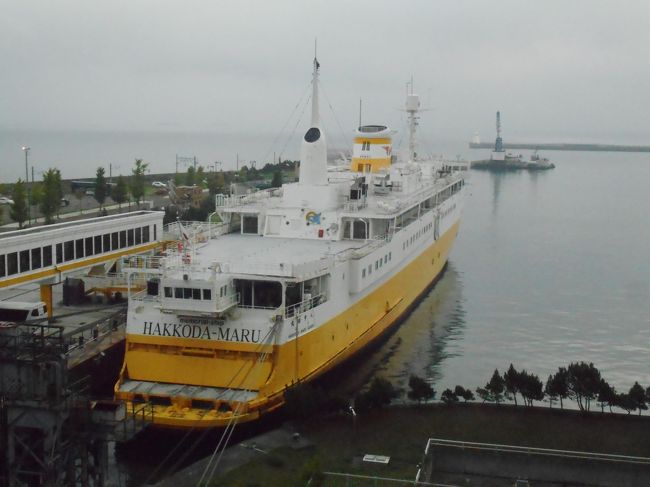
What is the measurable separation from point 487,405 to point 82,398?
10509mm

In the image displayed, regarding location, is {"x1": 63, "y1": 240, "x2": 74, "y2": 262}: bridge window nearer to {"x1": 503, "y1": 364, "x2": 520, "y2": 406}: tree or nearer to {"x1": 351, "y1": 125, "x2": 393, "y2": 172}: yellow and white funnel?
{"x1": 503, "y1": 364, "x2": 520, "y2": 406}: tree

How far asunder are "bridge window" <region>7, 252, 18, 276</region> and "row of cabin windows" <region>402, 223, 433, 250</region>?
13.5m

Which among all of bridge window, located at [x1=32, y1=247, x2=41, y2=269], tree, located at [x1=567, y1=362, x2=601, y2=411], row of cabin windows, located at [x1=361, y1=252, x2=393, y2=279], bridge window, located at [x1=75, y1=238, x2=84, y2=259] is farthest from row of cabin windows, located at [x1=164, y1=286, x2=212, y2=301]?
tree, located at [x1=567, y1=362, x2=601, y2=411]

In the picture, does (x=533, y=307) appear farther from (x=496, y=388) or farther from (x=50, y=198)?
(x=50, y=198)

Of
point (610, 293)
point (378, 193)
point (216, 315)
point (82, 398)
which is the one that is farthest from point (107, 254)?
point (610, 293)

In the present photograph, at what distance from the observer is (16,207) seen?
38094mm

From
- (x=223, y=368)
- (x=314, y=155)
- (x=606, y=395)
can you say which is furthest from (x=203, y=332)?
(x=314, y=155)

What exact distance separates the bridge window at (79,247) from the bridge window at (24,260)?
87.2 inches

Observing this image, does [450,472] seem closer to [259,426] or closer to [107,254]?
[259,426]

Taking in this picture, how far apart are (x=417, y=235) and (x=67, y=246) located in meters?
14.0

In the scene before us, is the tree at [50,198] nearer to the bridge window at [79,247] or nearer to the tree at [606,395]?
the bridge window at [79,247]

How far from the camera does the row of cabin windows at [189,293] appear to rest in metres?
→ 18.4

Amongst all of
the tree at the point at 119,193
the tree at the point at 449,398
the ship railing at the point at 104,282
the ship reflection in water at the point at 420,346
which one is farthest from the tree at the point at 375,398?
the tree at the point at 119,193

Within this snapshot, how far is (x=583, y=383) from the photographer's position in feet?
63.9
